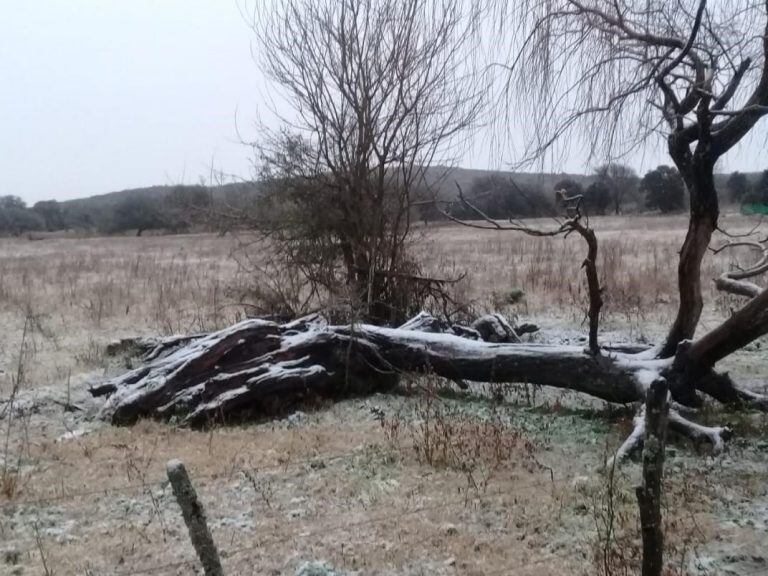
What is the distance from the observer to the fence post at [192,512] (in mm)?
2590

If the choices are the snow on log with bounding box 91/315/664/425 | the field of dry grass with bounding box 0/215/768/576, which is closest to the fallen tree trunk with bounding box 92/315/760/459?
the snow on log with bounding box 91/315/664/425

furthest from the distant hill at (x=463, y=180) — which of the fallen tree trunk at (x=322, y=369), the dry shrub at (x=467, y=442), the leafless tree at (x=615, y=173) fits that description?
the dry shrub at (x=467, y=442)

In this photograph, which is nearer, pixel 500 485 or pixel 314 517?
pixel 314 517

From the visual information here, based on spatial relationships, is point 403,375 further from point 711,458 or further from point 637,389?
point 711,458

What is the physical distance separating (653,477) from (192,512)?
161 cm

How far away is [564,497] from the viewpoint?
452 centimetres

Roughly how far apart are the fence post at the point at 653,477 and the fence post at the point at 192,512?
1.52 metres

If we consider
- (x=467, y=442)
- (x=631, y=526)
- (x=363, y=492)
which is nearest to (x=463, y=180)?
(x=467, y=442)

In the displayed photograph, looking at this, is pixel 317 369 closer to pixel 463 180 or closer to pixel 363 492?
pixel 363 492

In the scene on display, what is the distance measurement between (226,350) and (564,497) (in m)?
3.87

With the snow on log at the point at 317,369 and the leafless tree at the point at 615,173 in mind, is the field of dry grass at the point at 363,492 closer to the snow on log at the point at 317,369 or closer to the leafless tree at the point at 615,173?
the snow on log at the point at 317,369

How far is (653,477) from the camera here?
2.69 m

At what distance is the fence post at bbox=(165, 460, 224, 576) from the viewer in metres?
2.59

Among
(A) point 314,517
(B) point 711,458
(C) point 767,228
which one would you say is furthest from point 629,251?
(A) point 314,517
